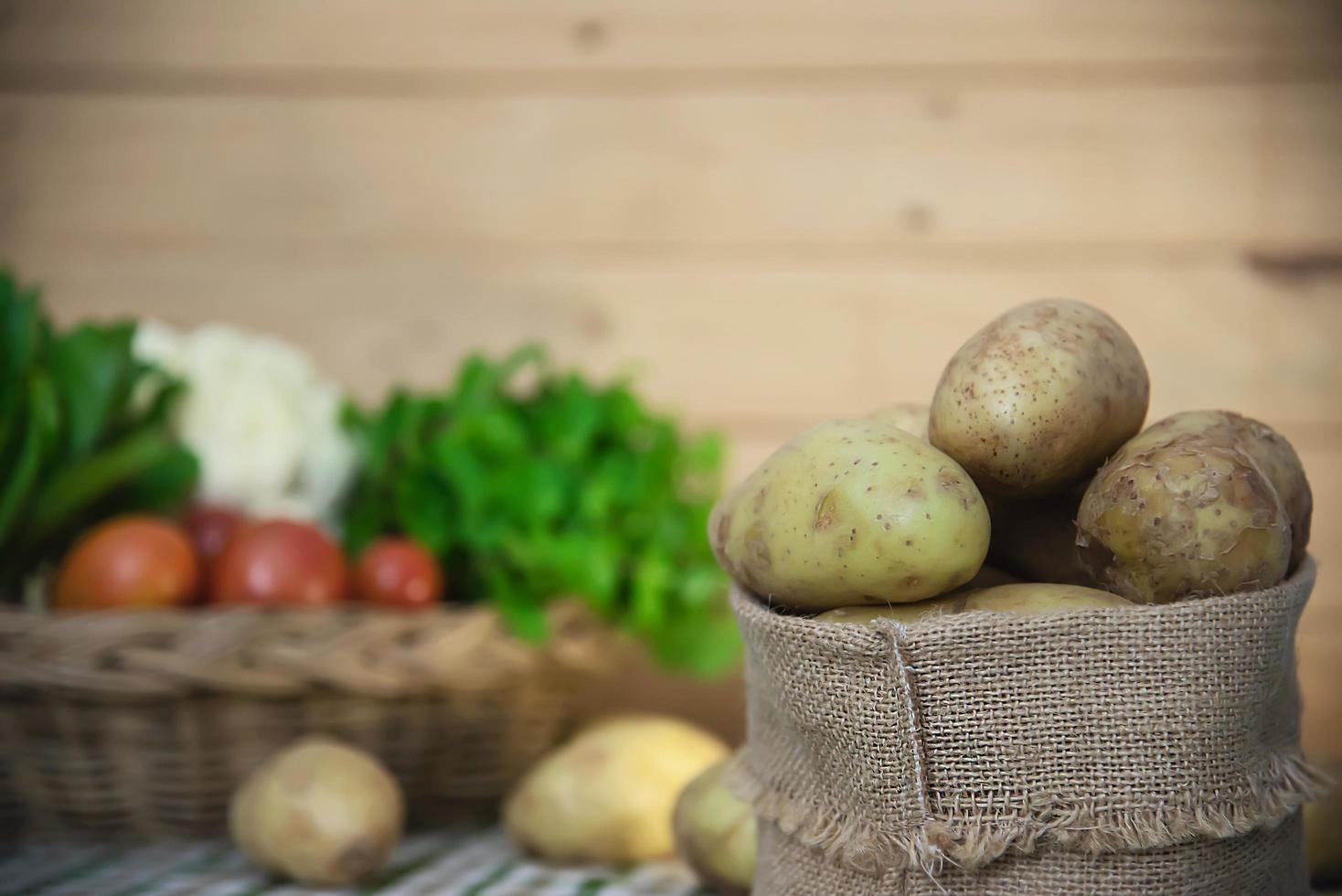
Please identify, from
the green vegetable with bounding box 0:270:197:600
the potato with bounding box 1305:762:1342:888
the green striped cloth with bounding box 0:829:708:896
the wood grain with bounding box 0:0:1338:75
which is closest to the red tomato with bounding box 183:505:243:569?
the green vegetable with bounding box 0:270:197:600

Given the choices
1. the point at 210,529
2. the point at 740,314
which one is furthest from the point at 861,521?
the point at 740,314

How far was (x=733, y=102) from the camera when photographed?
4.46 feet

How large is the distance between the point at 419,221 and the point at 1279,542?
1042 mm

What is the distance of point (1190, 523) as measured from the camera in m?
0.58

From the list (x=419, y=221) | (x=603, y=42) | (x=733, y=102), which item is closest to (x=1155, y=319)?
(x=733, y=102)

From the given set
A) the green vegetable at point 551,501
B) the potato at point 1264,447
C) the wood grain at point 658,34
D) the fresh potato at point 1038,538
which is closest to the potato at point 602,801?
the green vegetable at point 551,501

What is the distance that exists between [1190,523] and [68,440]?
888 millimetres

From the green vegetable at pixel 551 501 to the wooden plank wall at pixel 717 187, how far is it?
0.72ft

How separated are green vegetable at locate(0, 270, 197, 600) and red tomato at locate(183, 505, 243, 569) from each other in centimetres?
3

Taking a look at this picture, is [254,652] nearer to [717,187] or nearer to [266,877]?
[266,877]

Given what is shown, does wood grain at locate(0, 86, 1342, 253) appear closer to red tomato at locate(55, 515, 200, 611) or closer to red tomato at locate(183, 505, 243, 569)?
red tomato at locate(183, 505, 243, 569)

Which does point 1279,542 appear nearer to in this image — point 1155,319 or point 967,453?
point 967,453

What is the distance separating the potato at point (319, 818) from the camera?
→ 2.75ft

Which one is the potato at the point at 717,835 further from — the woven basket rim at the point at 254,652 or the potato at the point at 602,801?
the woven basket rim at the point at 254,652
